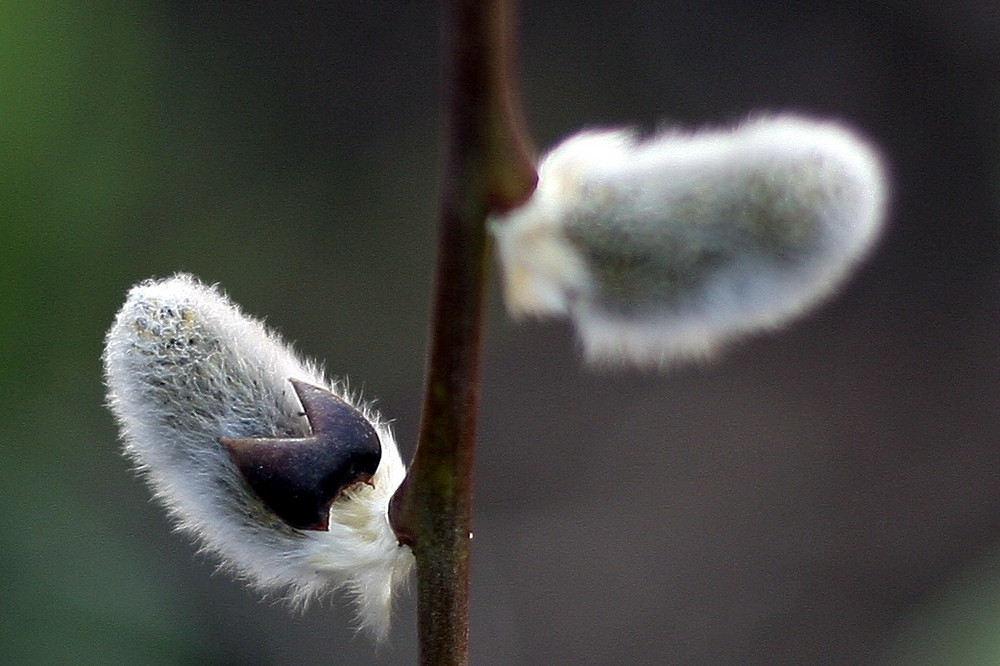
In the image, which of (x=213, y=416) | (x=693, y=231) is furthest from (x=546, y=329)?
(x=693, y=231)

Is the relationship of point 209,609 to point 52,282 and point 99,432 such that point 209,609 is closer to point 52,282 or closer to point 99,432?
point 99,432

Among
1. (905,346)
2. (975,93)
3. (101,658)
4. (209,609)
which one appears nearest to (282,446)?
(101,658)

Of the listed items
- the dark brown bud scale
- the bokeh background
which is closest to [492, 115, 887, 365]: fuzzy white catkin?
the dark brown bud scale

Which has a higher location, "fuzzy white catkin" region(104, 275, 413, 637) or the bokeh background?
the bokeh background

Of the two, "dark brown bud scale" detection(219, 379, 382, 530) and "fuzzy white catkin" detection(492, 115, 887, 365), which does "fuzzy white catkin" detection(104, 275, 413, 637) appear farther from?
"fuzzy white catkin" detection(492, 115, 887, 365)

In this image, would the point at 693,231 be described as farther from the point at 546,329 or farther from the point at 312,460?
the point at 546,329

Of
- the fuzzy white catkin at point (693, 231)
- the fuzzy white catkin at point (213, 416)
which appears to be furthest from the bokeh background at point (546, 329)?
the fuzzy white catkin at point (693, 231)
